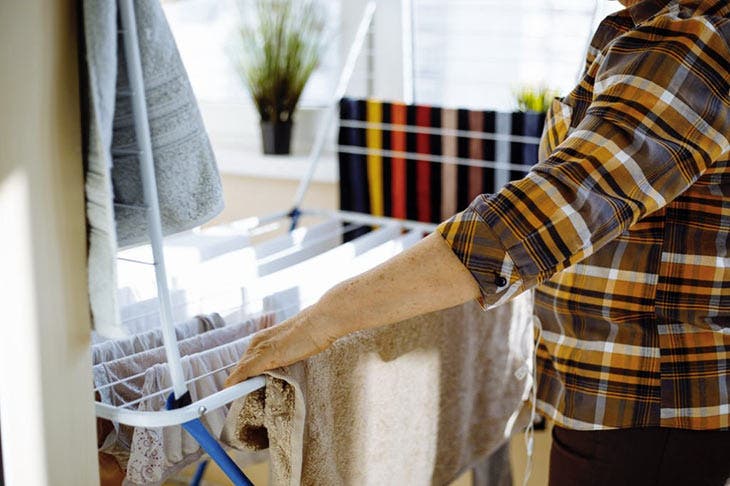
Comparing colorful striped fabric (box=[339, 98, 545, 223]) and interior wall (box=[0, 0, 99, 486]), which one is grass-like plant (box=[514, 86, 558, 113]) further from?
interior wall (box=[0, 0, 99, 486])

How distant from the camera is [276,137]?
2.62 meters

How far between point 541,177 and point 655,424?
40cm

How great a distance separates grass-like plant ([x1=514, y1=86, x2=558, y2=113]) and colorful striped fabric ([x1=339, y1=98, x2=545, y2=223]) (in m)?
0.16

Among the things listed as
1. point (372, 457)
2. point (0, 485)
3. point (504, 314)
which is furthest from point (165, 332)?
point (504, 314)

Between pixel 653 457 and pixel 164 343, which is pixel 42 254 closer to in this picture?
pixel 164 343

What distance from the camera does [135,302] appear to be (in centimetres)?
140

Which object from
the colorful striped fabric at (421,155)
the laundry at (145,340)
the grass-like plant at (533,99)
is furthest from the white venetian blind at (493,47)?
the laundry at (145,340)

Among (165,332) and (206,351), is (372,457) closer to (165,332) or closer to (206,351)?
(206,351)

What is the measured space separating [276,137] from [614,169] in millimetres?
1796

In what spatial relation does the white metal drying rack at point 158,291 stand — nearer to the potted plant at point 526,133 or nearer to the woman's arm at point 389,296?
the woman's arm at point 389,296

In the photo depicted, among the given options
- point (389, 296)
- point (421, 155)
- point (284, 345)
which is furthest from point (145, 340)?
point (421, 155)

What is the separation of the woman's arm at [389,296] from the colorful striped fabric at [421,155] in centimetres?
106

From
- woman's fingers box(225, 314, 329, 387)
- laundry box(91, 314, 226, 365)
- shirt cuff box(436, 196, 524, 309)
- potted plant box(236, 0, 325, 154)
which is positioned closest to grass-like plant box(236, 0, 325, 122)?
potted plant box(236, 0, 325, 154)

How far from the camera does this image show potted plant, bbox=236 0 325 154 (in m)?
2.51
